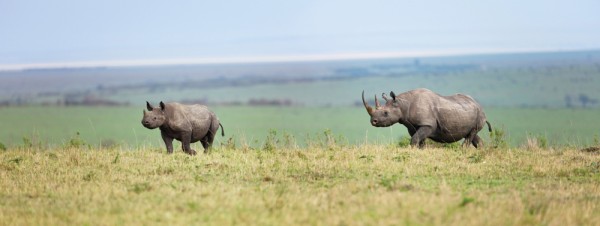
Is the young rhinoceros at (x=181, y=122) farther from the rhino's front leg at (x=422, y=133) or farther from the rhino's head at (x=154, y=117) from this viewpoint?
the rhino's front leg at (x=422, y=133)

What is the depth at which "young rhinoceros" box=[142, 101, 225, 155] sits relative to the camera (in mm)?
18750

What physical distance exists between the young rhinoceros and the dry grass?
45 centimetres

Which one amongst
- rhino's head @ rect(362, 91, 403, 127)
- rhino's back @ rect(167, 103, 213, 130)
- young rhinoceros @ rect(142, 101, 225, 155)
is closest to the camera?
young rhinoceros @ rect(142, 101, 225, 155)

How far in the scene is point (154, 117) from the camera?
18656mm

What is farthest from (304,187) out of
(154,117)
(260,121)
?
(260,121)

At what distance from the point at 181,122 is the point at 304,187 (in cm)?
492

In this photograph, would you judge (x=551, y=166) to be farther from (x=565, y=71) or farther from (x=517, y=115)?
(x=565, y=71)

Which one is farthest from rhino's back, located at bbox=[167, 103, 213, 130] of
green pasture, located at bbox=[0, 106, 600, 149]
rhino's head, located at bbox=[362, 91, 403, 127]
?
green pasture, located at bbox=[0, 106, 600, 149]

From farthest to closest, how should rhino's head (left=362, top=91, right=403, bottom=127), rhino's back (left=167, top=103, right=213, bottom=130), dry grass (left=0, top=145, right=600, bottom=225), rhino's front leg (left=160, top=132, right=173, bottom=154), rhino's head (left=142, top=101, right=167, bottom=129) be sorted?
1. rhino's head (left=362, top=91, right=403, bottom=127)
2. rhino's front leg (left=160, top=132, right=173, bottom=154)
3. rhino's back (left=167, top=103, right=213, bottom=130)
4. rhino's head (left=142, top=101, right=167, bottom=129)
5. dry grass (left=0, top=145, right=600, bottom=225)

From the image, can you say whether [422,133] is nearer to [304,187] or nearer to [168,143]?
[168,143]

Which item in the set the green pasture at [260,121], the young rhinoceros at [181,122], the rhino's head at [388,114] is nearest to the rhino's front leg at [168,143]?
the young rhinoceros at [181,122]

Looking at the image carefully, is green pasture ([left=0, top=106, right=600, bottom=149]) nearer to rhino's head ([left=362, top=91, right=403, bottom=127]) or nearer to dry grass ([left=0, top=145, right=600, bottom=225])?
rhino's head ([left=362, top=91, right=403, bottom=127])

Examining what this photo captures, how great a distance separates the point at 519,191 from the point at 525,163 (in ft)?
10.8

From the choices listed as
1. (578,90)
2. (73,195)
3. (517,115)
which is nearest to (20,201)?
(73,195)
